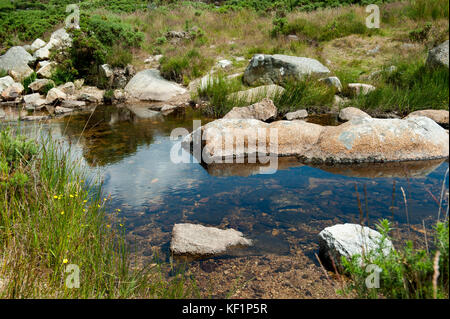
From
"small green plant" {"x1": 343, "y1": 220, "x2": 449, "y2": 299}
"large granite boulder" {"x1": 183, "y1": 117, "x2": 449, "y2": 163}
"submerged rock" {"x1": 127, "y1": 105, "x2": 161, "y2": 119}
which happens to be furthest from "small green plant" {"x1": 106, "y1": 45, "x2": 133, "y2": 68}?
"small green plant" {"x1": 343, "y1": 220, "x2": 449, "y2": 299}

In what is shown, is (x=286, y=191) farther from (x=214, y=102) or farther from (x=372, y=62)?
(x=372, y=62)

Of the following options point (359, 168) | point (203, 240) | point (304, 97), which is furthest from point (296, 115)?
point (203, 240)

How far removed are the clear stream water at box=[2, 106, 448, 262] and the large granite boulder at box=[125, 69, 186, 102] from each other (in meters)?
6.04

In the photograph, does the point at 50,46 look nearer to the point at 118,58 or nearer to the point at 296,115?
the point at 118,58

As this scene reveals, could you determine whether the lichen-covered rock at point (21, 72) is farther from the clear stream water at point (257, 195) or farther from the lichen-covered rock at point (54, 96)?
the clear stream water at point (257, 195)

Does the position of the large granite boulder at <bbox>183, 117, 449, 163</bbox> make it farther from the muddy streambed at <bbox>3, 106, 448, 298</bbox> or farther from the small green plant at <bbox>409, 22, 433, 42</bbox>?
the small green plant at <bbox>409, 22, 433, 42</bbox>

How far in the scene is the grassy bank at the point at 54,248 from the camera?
2096 millimetres

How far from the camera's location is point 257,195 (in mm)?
4398

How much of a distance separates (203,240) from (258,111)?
552 cm

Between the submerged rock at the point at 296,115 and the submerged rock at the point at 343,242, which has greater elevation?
the submerged rock at the point at 343,242

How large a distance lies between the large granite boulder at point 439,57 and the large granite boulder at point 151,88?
7853 mm

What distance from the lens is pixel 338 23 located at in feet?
50.3

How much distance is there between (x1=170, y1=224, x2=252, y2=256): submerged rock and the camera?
3119 mm

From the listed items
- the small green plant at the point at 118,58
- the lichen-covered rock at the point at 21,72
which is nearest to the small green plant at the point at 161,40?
the small green plant at the point at 118,58
